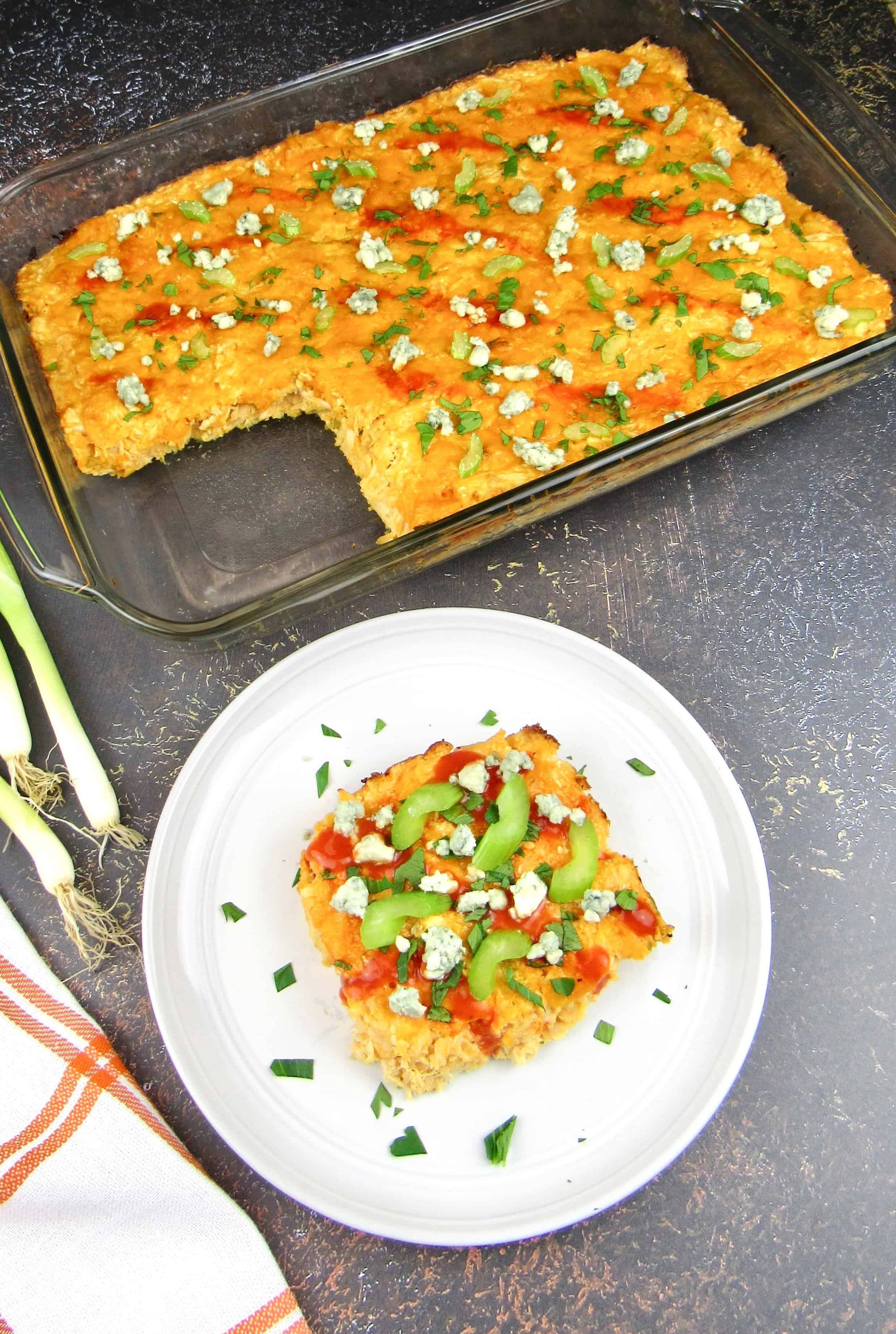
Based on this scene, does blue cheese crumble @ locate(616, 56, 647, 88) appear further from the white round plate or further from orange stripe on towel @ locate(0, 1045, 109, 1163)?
orange stripe on towel @ locate(0, 1045, 109, 1163)

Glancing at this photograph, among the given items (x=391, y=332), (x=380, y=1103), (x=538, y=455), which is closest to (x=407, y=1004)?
(x=380, y=1103)

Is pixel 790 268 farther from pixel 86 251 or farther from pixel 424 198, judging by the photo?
pixel 86 251

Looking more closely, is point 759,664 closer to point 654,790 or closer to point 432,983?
point 654,790

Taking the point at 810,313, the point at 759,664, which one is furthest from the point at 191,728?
the point at 810,313

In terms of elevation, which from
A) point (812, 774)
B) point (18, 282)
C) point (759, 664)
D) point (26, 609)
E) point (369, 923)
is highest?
point (18, 282)

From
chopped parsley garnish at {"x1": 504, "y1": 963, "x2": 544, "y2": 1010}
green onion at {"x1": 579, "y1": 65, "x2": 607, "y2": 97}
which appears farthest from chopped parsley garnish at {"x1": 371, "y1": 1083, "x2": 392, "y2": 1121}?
green onion at {"x1": 579, "y1": 65, "x2": 607, "y2": 97}

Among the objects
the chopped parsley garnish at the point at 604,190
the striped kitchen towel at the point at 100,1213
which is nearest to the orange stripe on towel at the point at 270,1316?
the striped kitchen towel at the point at 100,1213
